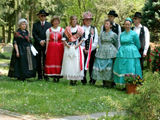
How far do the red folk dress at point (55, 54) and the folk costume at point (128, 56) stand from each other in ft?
6.05

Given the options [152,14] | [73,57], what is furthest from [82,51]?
[152,14]

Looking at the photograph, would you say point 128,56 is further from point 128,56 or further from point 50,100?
point 50,100

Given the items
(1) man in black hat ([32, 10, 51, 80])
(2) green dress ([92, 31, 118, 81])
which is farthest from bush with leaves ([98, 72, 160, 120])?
(1) man in black hat ([32, 10, 51, 80])

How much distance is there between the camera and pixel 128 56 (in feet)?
27.5

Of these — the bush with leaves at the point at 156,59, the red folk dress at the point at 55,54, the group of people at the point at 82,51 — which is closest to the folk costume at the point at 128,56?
the group of people at the point at 82,51

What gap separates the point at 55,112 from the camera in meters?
5.41

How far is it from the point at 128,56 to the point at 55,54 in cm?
224

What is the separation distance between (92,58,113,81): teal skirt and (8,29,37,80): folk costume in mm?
2003

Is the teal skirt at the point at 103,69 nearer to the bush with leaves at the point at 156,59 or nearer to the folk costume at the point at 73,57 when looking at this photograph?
the folk costume at the point at 73,57

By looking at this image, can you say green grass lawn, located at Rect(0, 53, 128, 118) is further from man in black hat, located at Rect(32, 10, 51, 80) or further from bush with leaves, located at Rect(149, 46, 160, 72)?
bush with leaves, located at Rect(149, 46, 160, 72)

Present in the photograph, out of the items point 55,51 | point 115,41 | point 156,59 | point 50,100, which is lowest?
point 50,100

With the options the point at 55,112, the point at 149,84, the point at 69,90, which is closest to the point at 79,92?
the point at 69,90

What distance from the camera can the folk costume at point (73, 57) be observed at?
881 cm

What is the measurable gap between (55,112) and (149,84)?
2.10 meters
